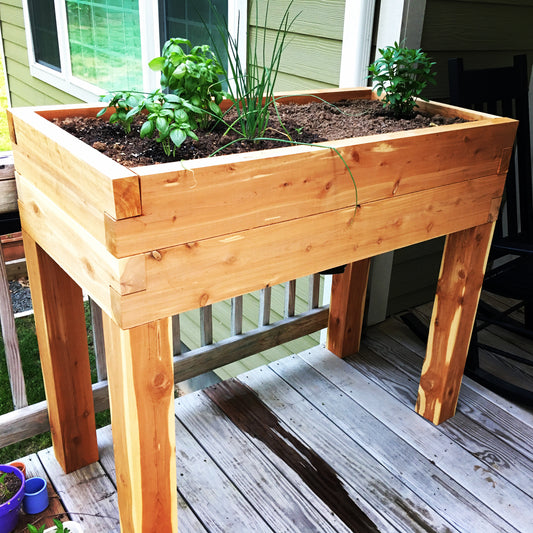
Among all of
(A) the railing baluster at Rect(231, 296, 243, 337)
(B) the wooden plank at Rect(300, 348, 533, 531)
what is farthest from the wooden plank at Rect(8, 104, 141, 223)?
(B) the wooden plank at Rect(300, 348, 533, 531)

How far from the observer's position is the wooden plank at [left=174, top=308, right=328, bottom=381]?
1.97 metres

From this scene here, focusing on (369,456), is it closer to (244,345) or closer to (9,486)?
(244,345)

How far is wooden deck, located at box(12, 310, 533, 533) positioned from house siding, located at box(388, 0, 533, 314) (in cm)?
48

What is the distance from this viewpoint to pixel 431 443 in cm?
182

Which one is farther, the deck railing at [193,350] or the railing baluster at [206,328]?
the railing baluster at [206,328]

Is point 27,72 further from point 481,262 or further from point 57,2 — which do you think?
point 481,262

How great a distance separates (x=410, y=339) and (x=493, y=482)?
776 millimetres

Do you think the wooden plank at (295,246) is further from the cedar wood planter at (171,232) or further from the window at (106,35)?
the window at (106,35)

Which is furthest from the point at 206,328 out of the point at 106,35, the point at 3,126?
the point at 3,126

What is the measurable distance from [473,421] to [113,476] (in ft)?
3.92

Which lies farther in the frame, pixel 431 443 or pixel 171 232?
pixel 431 443

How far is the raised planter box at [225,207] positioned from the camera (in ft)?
3.30

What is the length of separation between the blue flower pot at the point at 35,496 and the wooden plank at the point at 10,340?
0.73 ft

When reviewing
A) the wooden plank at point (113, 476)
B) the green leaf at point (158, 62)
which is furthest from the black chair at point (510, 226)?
the wooden plank at point (113, 476)
